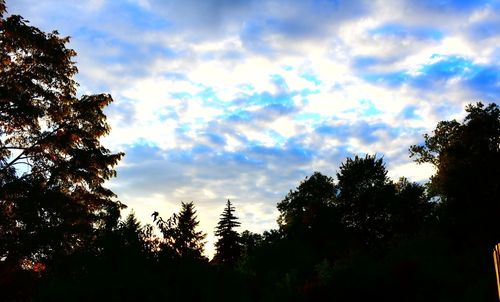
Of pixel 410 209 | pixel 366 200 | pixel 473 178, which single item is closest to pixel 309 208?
pixel 366 200

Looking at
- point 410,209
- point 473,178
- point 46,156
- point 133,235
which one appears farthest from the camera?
point 410,209

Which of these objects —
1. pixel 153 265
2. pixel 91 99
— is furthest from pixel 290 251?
pixel 153 265

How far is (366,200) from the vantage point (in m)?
51.2

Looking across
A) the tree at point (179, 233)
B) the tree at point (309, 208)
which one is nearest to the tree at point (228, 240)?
the tree at point (309, 208)

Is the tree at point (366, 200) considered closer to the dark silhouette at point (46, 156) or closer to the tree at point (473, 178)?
the tree at point (473, 178)

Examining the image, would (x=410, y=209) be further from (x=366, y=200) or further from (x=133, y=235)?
(x=133, y=235)

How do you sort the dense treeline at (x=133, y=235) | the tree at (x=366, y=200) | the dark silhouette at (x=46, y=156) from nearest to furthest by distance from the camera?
the dense treeline at (x=133, y=235)
the dark silhouette at (x=46, y=156)
the tree at (x=366, y=200)

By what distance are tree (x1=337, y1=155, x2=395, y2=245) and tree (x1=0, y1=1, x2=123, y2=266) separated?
33.5 m

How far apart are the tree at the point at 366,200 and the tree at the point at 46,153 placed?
33.5 m

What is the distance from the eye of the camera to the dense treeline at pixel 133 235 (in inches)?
477

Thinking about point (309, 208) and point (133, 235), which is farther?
point (309, 208)

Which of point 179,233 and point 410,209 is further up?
point 410,209

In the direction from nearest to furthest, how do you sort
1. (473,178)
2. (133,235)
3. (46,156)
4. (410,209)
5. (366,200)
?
(133,235), (46,156), (473,178), (366,200), (410,209)

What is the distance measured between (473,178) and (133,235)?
30.2 meters
